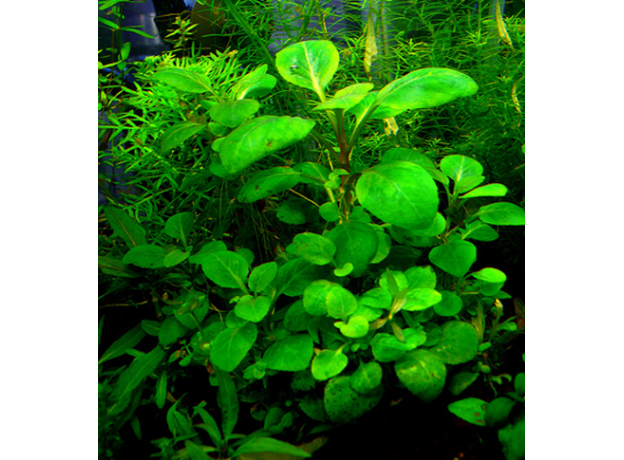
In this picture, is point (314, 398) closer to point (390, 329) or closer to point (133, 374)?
point (390, 329)

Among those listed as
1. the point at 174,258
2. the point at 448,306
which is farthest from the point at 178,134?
the point at 448,306

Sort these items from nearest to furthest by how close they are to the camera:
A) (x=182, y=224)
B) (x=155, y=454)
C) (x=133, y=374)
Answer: (x=155, y=454) → (x=133, y=374) → (x=182, y=224)

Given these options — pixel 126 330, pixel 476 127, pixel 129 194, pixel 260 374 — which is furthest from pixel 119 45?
pixel 476 127

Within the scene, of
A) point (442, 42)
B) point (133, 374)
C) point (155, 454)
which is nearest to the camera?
point (155, 454)

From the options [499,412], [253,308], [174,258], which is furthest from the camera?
[174,258]

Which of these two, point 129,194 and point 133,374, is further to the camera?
point 129,194

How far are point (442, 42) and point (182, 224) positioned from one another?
0.77 metres

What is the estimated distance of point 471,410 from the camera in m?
0.54

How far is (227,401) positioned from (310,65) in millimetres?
573

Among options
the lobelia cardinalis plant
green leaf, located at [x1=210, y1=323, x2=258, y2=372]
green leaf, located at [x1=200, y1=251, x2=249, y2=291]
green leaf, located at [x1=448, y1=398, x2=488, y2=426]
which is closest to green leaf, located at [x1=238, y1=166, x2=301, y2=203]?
the lobelia cardinalis plant

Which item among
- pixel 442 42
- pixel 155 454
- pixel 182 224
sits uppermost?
pixel 442 42

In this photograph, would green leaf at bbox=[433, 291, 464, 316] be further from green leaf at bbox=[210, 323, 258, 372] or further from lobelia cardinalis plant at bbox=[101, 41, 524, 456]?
green leaf at bbox=[210, 323, 258, 372]

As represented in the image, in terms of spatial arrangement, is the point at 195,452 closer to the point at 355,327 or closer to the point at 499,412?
the point at 355,327

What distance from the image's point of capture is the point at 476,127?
3.20 feet
